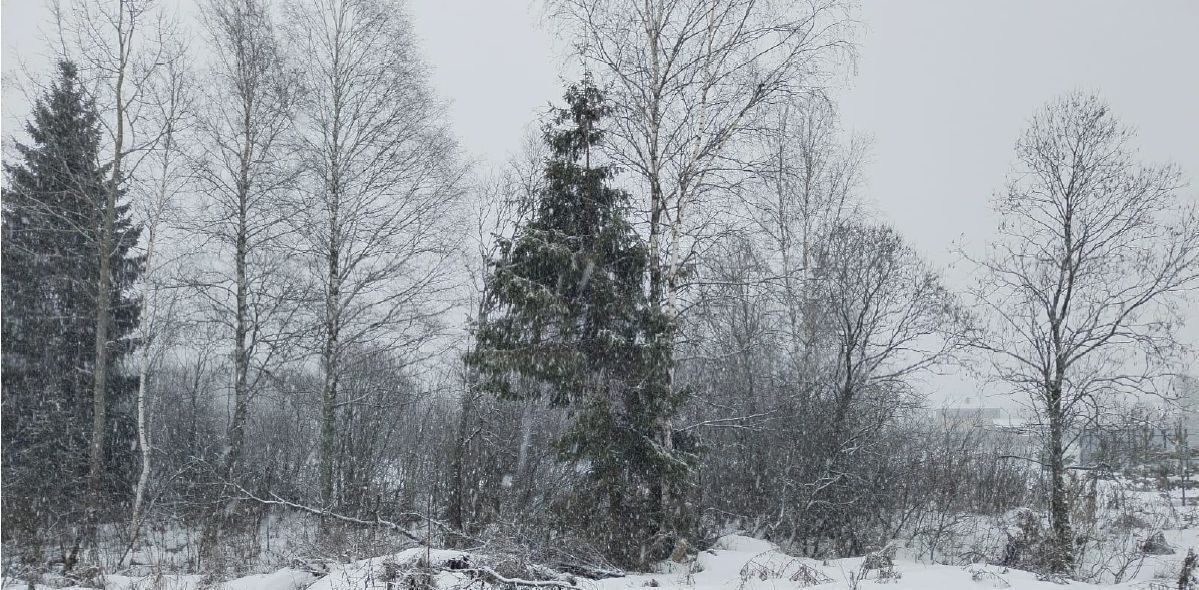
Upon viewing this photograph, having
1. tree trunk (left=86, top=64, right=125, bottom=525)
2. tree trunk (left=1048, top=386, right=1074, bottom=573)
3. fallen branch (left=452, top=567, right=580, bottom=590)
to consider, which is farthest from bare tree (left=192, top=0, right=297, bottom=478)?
tree trunk (left=1048, top=386, right=1074, bottom=573)

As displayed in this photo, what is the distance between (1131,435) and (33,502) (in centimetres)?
1988

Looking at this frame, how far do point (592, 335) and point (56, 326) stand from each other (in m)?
12.4

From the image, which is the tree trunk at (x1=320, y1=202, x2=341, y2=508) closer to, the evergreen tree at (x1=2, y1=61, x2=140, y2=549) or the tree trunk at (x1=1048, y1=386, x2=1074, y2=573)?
the evergreen tree at (x1=2, y1=61, x2=140, y2=549)

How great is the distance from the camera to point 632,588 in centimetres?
707

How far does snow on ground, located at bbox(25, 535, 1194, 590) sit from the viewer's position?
653 centimetres

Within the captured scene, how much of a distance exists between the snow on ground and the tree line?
3.13ft

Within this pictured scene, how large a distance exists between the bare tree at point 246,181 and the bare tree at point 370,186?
0.55 meters

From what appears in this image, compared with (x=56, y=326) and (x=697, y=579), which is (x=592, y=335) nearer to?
(x=697, y=579)

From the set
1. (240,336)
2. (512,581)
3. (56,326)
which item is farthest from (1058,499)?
(56,326)

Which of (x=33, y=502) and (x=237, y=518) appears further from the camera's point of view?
(x=33, y=502)

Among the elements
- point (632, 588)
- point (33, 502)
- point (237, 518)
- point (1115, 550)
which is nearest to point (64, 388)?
point (33, 502)

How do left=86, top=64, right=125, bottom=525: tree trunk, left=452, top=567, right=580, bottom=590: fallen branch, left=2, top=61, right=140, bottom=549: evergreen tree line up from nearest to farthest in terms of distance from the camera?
left=452, top=567, right=580, bottom=590: fallen branch < left=86, top=64, right=125, bottom=525: tree trunk < left=2, top=61, right=140, bottom=549: evergreen tree

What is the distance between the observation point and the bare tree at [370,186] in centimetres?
1205

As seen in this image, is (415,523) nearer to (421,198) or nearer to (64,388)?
(421,198)
